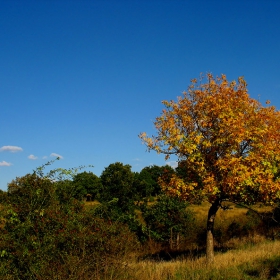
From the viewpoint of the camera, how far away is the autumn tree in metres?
14.2

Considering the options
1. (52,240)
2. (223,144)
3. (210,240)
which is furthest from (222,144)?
(52,240)

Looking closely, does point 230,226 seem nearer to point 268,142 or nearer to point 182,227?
point 182,227

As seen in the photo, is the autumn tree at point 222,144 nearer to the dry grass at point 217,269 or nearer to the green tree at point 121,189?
the dry grass at point 217,269

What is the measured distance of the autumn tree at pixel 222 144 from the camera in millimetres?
14156

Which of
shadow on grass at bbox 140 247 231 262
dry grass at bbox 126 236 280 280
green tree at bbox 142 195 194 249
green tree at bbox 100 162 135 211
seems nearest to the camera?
dry grass at bbox 126 236 280 280

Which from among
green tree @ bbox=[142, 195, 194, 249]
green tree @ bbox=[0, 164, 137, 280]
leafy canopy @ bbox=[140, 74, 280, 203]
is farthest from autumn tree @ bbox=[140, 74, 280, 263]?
green tree @ bbox=[142, 195, 194, 249]

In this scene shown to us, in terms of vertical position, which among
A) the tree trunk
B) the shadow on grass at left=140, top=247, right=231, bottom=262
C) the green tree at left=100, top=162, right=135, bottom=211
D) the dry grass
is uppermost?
the green tree at left=100, top=162, right=135, bottom=211

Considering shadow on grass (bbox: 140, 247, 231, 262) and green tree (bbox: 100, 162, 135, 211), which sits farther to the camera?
green tree (bbox: 100, 162, 135, 211)

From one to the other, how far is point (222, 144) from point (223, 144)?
0.14 feet

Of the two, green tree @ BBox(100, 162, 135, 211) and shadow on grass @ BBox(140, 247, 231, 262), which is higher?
green tree @ BBox(100, 162, 135, 211)

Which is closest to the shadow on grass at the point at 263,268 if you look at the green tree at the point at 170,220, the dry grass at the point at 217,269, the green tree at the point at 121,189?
the dry grass at the point at 217,269

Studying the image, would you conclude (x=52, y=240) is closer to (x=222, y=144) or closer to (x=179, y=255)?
(x=222, y=144)

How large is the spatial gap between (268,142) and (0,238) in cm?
1118

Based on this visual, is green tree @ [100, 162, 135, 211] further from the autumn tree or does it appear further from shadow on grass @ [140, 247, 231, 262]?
the autumn tree
